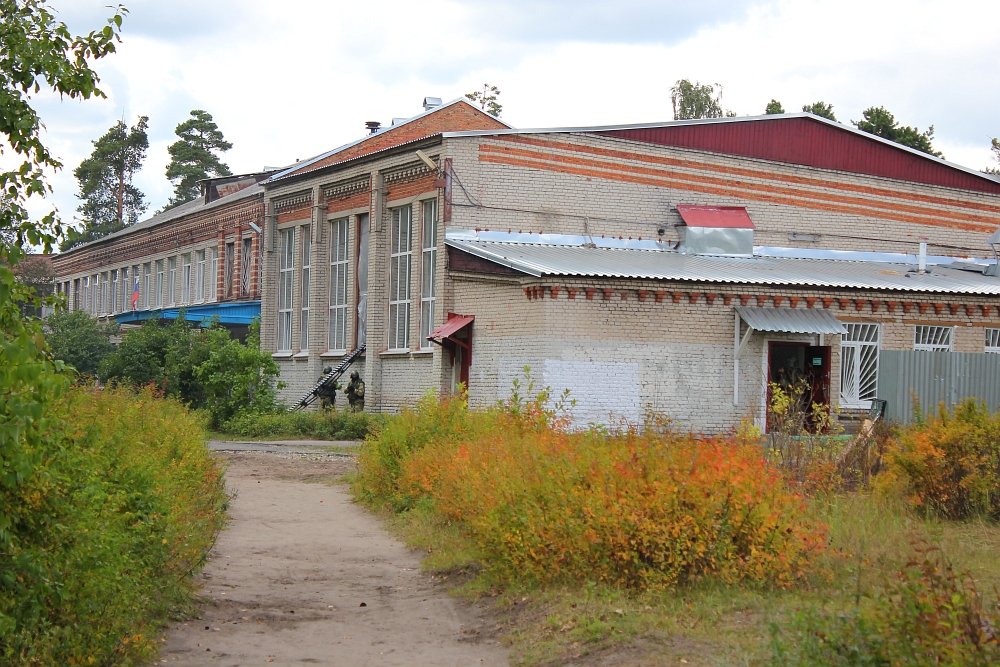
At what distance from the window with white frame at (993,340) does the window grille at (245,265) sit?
25.7 m

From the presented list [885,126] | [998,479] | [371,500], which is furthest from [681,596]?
[885,126]

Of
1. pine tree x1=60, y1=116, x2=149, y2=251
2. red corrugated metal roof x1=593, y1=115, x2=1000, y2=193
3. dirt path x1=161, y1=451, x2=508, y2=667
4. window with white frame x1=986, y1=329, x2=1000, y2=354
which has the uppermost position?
pine tree x1=60, y1=116, x2=149, y2=251

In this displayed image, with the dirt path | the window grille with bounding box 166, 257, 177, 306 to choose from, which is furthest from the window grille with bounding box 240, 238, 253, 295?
the dirt path

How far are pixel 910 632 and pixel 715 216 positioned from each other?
887 inches

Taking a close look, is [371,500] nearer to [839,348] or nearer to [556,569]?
[556,569]

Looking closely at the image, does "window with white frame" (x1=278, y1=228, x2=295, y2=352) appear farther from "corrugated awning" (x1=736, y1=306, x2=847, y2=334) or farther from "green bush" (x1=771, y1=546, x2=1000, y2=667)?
"green bush" (x1=771, y1=546, x2=1000, y2=667)

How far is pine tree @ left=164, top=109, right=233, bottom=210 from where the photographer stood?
7481cm

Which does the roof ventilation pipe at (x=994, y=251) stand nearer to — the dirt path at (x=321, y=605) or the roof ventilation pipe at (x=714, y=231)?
the roof ventilation pipe at (x=714, y=231)

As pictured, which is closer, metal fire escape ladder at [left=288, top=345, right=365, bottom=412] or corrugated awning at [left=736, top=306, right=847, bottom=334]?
corrugated awning at [left=736, top=306, right=847, bottom=334]

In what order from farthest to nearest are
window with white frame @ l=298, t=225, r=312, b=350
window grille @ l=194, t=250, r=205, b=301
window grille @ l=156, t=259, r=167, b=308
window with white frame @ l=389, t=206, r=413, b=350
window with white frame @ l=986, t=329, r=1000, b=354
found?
window grille @ l=156, t=259, r=167, b=308
window grille @ l=194, t=250, r=205, b=301
window with white frame @ l=298, t=225, r=312, b=350
window with white frame @ l=389, t=206, r=413, b=350
window with white frame @ l=986, t=329, r=1000, b=354

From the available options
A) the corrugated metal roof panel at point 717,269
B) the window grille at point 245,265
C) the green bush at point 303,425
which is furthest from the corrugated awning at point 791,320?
the window grille at point 245,265

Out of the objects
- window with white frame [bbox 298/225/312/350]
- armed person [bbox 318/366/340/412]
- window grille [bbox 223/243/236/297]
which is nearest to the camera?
armed person [bbox 318/366/340/412]

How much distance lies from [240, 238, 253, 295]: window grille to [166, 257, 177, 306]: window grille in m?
7.63

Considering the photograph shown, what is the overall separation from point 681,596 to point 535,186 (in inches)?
726
